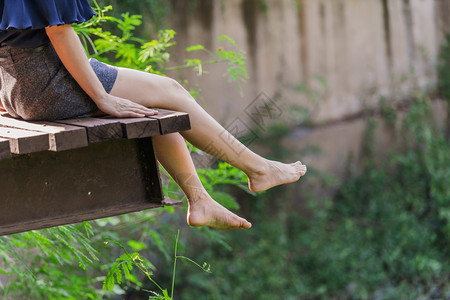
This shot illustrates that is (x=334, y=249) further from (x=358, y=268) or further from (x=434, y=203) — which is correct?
(x=434, y=203)

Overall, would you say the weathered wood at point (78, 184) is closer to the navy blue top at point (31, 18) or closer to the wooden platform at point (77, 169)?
the wooden platform at point (77, 169)

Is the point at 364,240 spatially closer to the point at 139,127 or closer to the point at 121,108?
the point at 121,108

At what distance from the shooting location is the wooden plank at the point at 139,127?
2.04 m

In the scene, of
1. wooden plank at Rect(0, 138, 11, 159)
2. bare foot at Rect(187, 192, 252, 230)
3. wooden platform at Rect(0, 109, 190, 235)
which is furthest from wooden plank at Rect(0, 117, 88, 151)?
bare foot at Rect(187, 192, 252, 230)

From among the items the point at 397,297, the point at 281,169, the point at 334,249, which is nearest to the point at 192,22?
the point at 334,249

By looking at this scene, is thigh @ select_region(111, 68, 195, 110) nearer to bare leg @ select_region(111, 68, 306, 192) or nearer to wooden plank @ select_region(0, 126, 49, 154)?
bare leg @ select_region(111, 68, 306, 192)

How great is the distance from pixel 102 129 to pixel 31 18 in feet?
1.43

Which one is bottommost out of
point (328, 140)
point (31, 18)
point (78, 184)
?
point (328, 140)

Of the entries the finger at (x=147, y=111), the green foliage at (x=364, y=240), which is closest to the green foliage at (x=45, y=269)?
the finger at (x=147, y=111)

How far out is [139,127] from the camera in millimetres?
2055

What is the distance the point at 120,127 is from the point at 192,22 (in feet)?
15.8

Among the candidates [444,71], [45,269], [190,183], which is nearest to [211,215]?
[190,183]

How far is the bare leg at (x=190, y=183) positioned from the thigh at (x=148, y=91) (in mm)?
146

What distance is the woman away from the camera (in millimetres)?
2158
